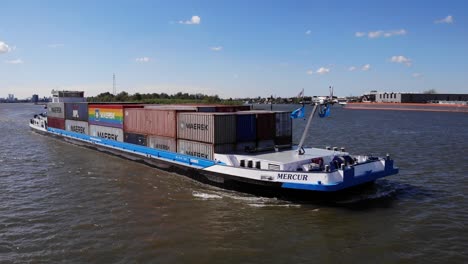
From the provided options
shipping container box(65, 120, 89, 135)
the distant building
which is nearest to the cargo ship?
shipping container box(65, 120, 89, 135)

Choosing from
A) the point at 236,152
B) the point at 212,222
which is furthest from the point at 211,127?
the point at 212,222

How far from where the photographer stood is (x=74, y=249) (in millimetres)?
15078

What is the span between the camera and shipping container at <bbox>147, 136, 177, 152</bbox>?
93.6ft

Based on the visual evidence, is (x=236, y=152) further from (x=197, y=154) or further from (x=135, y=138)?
(x=135, y=138)

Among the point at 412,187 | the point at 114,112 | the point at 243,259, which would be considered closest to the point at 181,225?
the point at 243,259

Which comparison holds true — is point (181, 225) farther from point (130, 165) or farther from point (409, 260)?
point (130, 165)

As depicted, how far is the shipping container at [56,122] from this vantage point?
160 ft

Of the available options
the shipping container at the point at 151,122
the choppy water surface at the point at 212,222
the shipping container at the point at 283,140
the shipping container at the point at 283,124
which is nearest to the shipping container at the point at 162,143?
the shipping container at the point at 151,122

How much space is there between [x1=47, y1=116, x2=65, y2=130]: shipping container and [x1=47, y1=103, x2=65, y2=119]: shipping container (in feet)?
1.36

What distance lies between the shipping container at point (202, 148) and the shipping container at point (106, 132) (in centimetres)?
1018

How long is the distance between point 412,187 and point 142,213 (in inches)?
635

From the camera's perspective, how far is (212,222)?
18.1m

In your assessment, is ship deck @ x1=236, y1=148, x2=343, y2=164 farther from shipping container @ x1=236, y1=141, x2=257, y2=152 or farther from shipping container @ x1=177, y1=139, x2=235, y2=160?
shipping container @ x1=177, y1=139, x2=235, y2=160

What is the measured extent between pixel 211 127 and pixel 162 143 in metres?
6.43
